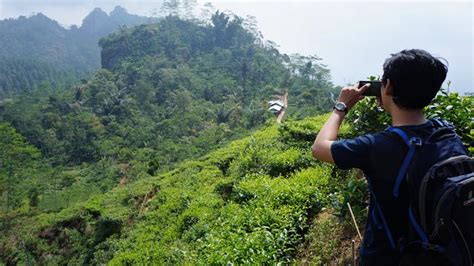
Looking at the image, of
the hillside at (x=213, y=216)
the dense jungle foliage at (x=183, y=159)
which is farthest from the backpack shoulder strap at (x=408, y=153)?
the hillside at (x=213, y=216)

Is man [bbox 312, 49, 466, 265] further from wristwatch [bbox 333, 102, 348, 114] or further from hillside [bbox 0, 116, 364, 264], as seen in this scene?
hillside [bbox 0, 116, 364, 264]

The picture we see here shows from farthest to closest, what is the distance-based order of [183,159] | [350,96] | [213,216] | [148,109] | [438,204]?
1. [148,109]
2. [183,159]
3. [213,216]
4. [350,96]
5. [438,204]

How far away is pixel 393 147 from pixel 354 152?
0.47ft

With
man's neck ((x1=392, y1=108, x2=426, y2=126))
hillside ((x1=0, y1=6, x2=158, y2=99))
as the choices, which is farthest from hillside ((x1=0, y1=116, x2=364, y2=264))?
hillside ((x1=0, y1=6, x2=158, y2=99))

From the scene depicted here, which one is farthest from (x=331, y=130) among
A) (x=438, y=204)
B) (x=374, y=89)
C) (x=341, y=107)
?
(x=438, y=204)

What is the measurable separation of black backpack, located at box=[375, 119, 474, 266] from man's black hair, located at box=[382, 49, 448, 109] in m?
0.14

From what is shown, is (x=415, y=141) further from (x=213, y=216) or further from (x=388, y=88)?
(x=213, y=216)

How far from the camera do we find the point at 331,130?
1821mm

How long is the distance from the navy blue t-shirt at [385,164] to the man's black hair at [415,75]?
0.12 m

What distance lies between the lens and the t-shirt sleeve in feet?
5.40

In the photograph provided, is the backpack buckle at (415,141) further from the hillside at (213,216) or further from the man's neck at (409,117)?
the hillside at (213,216)

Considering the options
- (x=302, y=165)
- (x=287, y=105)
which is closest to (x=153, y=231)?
(x=302, y=165)

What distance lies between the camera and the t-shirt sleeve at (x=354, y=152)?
1.65 m

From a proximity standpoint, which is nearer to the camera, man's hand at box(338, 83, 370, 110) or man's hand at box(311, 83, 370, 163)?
man's hand at box(311, 83, 370, 163)
